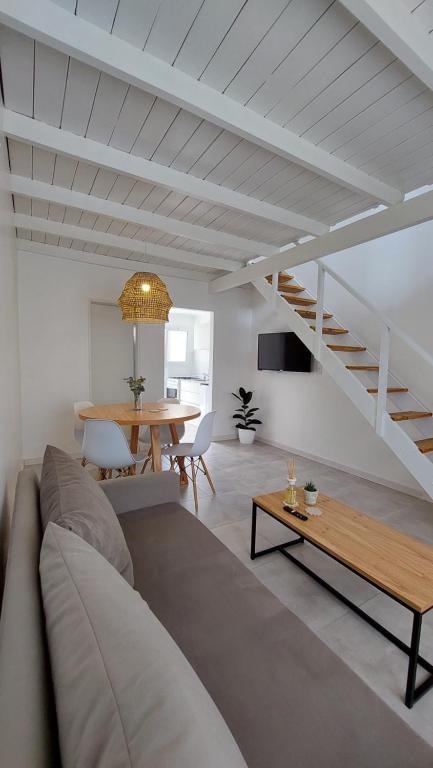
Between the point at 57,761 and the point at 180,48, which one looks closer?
the point at 57,761

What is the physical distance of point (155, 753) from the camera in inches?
16.5

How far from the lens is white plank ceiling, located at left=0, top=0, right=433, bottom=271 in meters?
1.34

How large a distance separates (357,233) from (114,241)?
243 centimetres

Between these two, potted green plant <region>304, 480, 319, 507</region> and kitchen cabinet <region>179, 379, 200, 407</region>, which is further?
kitchen cabinet <region>179, 379, 200, 407</region>

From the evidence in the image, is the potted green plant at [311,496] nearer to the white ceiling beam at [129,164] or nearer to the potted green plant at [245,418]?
the white ceiling beam at [129,164]

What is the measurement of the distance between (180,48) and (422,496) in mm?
3836

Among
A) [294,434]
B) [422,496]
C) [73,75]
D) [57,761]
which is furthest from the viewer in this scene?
[294,434]

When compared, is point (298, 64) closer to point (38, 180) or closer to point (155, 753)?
point (38, 180)

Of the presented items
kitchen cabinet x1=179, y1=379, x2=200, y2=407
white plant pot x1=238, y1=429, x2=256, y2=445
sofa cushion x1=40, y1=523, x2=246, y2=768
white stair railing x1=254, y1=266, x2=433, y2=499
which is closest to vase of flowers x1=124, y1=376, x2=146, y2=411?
white stair railing x1=254, y1=266, x2=433, y2=499

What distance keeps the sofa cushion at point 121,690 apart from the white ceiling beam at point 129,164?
2.26 meters

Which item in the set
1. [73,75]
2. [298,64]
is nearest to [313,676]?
[298,64]

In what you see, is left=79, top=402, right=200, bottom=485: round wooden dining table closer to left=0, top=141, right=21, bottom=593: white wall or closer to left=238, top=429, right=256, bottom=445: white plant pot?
left=0, top=141, right=21, bottom=593: white wall

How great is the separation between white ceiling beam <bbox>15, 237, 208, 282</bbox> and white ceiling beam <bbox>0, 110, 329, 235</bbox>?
84.6 inches

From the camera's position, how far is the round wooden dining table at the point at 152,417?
286 cm
